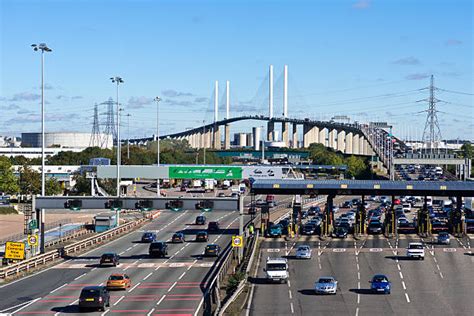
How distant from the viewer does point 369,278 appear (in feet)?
160

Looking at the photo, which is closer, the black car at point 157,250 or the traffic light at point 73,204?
the traffic light at point 73,204

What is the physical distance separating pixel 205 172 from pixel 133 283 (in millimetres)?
54290

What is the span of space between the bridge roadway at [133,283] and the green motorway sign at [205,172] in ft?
95.2

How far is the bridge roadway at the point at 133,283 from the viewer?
38.7 metres

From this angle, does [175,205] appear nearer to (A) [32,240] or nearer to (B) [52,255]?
(B) [52,255]

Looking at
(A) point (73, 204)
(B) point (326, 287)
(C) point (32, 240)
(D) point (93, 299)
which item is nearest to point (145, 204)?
(A) point (73, 204)

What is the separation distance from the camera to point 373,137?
17975 centimetres

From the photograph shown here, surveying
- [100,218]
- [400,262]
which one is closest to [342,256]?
[400,262]

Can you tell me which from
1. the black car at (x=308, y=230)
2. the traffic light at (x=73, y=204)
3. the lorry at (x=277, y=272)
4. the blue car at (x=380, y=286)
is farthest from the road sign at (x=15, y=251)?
the black car at (x=308, y=230)

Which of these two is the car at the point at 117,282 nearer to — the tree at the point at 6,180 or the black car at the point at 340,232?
the black car at the point at 340,232

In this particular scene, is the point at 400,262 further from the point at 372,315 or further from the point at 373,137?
the point at 373,137

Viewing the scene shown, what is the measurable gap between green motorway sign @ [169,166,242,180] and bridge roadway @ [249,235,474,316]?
31.7 meters

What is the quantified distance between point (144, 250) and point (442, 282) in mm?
25730

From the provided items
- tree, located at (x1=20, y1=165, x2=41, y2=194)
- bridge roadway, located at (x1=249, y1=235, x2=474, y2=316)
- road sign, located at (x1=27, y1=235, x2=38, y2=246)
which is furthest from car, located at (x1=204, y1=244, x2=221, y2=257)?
tree, located at (x1=20, y1=165, x2=41, y2=194)
